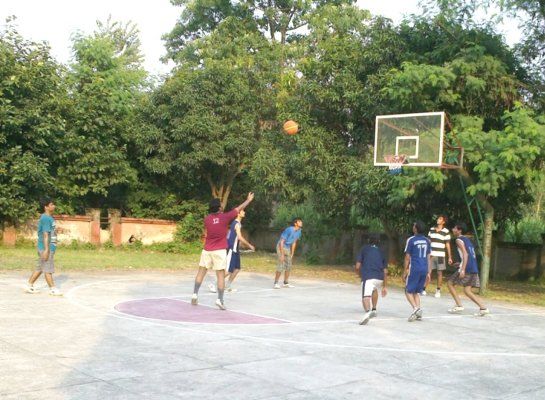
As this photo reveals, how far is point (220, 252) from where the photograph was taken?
40.8 feet

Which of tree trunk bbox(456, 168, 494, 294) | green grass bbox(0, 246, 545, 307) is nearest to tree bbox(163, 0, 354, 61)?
green grass bbox(0, 246, 545, 307)

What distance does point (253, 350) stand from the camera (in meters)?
8.62

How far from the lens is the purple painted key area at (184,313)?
1117cm

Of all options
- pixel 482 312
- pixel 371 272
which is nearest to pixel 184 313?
pixel 371 272

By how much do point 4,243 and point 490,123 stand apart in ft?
58.4

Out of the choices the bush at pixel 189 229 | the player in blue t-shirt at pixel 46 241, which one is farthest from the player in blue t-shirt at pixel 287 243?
the bush at pixel 189 229

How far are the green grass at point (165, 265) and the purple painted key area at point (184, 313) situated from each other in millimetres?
7253

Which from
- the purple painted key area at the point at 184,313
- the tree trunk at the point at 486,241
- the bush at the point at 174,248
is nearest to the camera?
the purple painted key area at the point at 184,313

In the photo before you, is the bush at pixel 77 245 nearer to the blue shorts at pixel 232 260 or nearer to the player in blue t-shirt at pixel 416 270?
the blue shorts at pixel 232 260

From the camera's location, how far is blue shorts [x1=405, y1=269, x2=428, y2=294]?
39.3 ft

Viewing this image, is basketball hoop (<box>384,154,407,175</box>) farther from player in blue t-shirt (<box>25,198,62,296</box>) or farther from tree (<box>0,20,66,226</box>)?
tree (<box>0,20,66,226</box>)

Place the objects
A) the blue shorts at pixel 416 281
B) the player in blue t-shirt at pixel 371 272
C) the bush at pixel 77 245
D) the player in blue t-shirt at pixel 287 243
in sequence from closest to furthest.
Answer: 1. the player in blue t-shirt at pixel 371 272
2. the blue shorts at pixel 416 281
3. the player in blue t-shirt at pixel 287 243
4. the bush at pixel 77 245

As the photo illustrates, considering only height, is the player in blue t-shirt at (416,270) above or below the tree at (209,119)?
below

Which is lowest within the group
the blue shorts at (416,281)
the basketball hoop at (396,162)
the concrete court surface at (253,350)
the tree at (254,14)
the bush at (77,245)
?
the concrete court surface at (253,350)
